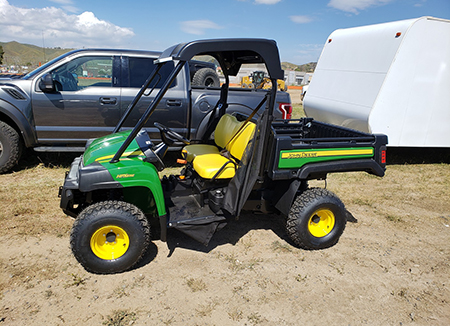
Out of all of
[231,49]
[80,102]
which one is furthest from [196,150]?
[80,102]

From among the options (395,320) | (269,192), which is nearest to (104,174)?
(269,192)

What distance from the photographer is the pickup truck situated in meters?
5.33

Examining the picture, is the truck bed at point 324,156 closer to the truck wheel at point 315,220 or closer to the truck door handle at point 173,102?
the truck wheel at point 315,220

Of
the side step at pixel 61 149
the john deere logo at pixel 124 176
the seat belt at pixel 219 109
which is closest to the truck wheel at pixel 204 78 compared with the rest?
the seat belt at pixel 219 109

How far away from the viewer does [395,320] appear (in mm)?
2686

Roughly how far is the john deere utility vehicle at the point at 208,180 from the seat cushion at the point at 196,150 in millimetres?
28

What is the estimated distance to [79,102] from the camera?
5.49 m

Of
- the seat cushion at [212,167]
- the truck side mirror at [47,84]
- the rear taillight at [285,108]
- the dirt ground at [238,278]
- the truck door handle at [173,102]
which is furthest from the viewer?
the rear taillight at [285,108]

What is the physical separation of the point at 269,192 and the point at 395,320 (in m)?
1.66

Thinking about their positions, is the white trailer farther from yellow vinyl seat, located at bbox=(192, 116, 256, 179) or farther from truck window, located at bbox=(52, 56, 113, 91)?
truck window, located at bbox=(52, 56, 113, 91)

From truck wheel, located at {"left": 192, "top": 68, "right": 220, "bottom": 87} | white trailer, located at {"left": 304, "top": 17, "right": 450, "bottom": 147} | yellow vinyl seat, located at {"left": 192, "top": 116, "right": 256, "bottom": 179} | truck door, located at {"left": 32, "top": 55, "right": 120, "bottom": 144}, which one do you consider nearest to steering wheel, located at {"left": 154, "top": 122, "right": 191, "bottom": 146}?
yellow vinyl seat, located at {"left": 192, "top": 116, "right": 256, "bottom": 179}

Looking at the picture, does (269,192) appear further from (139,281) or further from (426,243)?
(426,243)

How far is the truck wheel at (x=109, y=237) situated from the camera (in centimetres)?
289

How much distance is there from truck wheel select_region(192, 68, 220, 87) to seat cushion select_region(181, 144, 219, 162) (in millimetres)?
3268
